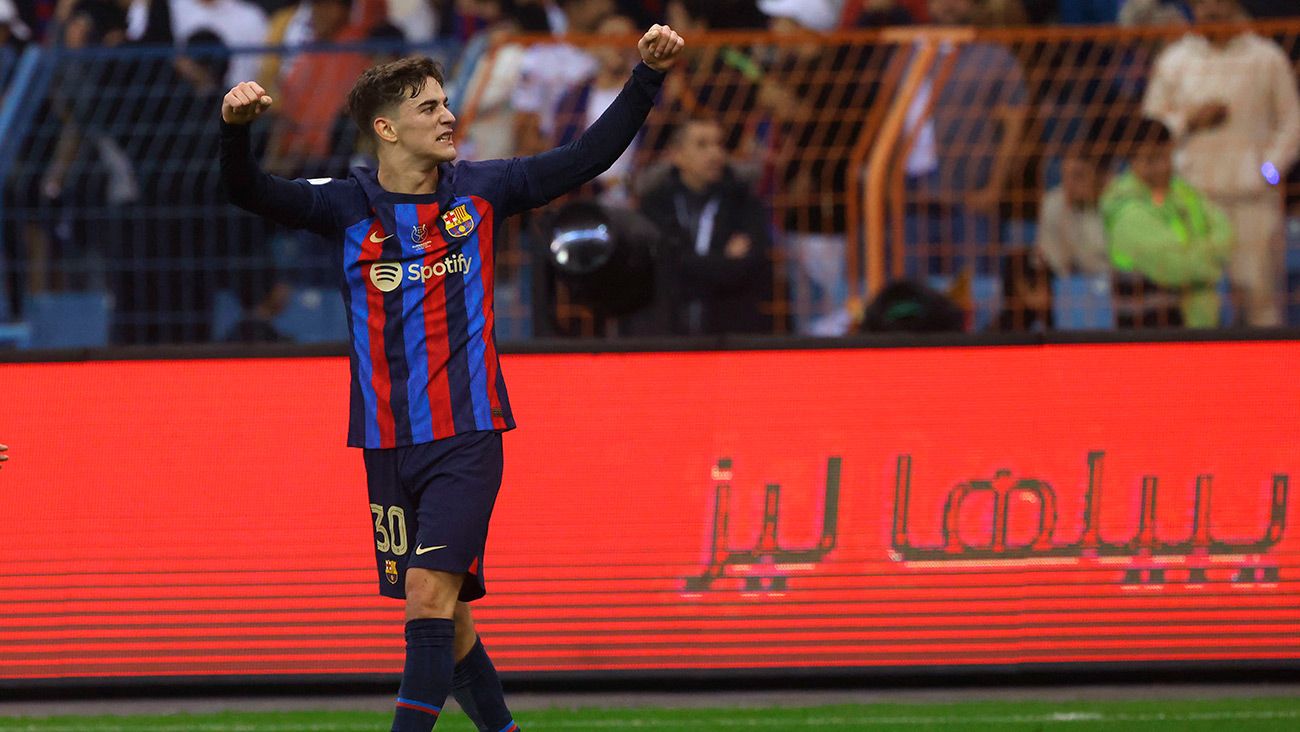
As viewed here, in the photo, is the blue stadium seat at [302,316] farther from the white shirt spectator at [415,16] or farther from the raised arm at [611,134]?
the raised arm at [611,134]

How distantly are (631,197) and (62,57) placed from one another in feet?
10.3

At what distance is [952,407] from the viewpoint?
6.63 metres

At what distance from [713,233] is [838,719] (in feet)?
10.3

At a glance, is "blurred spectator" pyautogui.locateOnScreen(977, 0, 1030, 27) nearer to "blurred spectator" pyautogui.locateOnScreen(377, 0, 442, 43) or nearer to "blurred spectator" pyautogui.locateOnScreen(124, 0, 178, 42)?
"blurred spectator" pyautogui.locateOnScreen(377, 0, 442, 43)

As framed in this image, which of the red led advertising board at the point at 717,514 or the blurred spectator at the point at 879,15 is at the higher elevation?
the blurred spectator at the point at 879,15

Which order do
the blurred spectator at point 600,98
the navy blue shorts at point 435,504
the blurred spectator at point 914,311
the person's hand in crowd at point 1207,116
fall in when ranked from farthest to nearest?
1. the blurred spectator at point 600,98
2. the person's hand in crowd at point 1207,116
3. the blurred spectator at point 914,311
4. the navy blue shorts at point 435,504

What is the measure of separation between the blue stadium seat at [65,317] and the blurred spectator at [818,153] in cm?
355

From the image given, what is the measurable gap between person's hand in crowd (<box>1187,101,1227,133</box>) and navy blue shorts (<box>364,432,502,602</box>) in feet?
17.5

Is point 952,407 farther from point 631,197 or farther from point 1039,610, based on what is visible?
point 631,197

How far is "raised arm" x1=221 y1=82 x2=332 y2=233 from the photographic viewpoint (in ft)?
14.6

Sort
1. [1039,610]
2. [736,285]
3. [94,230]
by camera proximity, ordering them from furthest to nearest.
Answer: [94,230] < [736,285] < [1039,610]

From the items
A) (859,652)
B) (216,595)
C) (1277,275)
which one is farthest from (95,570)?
(1277,275)

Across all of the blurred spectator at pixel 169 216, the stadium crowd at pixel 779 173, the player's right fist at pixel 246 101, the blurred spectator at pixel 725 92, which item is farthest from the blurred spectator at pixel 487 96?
the player's right fist at pixel 246 101

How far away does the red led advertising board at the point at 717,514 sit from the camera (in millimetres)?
6520
